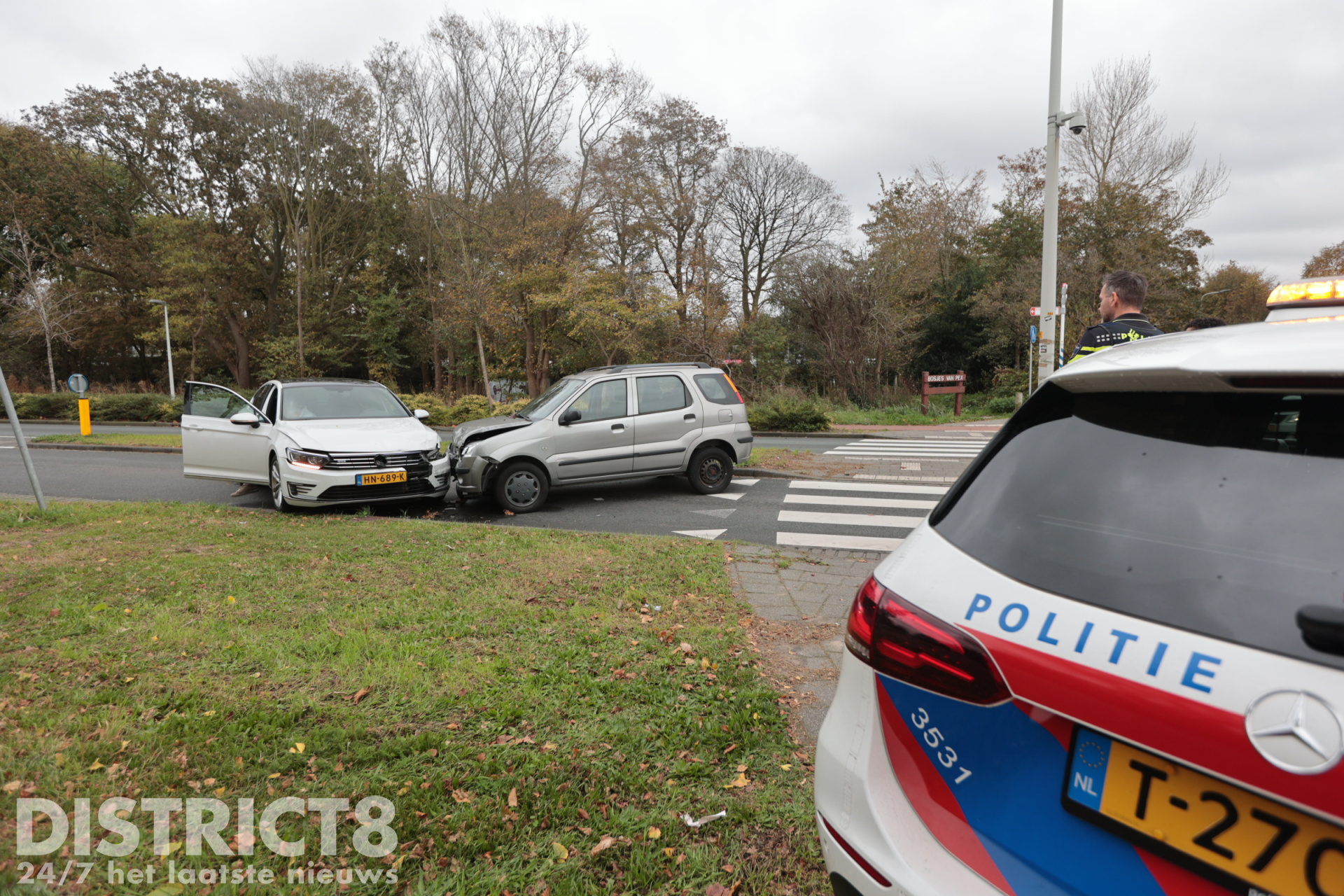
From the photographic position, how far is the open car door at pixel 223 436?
875 centimetres

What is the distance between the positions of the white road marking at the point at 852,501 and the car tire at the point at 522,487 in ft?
10.4

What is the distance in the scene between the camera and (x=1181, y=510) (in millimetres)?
1298

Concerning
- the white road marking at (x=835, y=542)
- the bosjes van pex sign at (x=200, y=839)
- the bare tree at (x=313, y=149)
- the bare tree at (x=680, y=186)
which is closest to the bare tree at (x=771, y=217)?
the bare tree at (x=680, y=186)

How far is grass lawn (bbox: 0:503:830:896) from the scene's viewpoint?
7.65 ft

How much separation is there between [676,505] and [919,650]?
7.56m

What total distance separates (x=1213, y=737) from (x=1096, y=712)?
16cm

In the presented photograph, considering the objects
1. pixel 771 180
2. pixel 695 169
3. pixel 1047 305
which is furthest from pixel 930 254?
pixel 1047 305

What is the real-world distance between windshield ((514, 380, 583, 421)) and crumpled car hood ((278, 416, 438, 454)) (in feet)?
3.98

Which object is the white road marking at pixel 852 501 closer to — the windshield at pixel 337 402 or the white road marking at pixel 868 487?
the white road marking at pixel 868 487

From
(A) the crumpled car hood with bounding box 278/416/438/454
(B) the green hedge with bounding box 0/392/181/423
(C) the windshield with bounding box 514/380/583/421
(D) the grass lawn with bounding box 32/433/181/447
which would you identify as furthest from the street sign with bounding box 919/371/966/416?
(B) the green hedge with bounding box 0/392/181/423

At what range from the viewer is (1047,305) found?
38.7ft

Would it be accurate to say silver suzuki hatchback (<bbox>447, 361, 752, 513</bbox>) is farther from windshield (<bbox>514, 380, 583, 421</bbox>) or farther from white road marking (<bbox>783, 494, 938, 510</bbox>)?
white road marking (<bbox>783, 494, 938, 510</bbox>)

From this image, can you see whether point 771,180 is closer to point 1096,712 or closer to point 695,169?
point 695,169

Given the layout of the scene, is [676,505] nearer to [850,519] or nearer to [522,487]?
[522,487]
